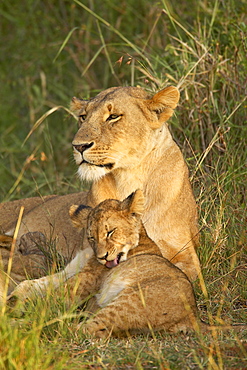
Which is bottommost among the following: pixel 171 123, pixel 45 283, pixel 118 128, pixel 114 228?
pixel 171 123

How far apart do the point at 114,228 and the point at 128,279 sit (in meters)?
0.32

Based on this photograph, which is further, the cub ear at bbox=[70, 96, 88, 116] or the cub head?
the cub ear at bbox=[70, 96, 88, 116]

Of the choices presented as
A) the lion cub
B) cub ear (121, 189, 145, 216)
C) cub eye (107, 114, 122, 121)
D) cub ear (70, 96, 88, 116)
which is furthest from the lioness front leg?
cub ear (70, 96, 88, 116)

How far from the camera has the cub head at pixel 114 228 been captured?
3.75 metres

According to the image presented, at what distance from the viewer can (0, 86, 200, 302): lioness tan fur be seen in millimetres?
4406

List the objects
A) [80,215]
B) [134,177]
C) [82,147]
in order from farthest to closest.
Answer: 1. [134,177]
2. [82,147]
3. [80,215]

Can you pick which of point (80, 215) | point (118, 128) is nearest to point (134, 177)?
point (118, 128)

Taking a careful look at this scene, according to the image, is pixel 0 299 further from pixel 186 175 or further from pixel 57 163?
pixel 57 163

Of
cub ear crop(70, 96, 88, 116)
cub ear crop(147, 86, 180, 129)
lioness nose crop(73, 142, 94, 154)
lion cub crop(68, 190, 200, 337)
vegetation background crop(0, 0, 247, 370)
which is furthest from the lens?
cub ear crop(70, 96, 88, 116)

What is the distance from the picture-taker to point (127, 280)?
361 centimetres

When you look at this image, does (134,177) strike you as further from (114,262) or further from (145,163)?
(114,262)

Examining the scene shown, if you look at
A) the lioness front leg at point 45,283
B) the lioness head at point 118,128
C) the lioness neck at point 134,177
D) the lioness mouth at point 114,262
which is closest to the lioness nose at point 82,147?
the lioness head at point 118,128

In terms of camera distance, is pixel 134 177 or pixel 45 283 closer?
pixel 45 283

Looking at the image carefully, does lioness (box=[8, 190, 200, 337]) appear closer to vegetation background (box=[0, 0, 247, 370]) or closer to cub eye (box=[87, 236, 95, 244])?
cub eye (box=[87, 236, 95, 244])
